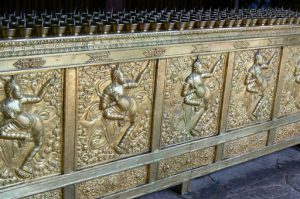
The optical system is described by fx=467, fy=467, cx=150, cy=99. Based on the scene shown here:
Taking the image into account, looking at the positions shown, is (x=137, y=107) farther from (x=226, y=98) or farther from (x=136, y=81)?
(x=226, y=98)

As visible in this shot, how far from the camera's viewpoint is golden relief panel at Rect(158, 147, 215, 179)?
8.55ft

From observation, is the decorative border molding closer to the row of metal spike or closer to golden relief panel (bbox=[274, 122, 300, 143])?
the row of metal spike

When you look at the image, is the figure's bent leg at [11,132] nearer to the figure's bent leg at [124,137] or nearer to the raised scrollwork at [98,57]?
the raised scrollwork at [98,57]

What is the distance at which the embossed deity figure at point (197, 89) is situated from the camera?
254 cm

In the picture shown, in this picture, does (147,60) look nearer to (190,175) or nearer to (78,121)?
(78,121)

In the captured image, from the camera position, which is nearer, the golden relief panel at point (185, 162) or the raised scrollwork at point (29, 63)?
the raised scrollwork at point (29, 63)

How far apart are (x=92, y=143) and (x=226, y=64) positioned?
0.95 m

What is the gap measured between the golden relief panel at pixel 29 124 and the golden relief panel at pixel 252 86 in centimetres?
117

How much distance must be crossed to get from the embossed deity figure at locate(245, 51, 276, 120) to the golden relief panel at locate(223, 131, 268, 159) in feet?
0.49

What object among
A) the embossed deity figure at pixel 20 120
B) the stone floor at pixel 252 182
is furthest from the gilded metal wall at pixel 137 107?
the stone floor at pixel 252 182

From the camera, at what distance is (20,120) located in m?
1.96

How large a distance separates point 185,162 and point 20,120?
1.09 m

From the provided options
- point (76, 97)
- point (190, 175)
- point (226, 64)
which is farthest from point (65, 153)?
point (226, 64)

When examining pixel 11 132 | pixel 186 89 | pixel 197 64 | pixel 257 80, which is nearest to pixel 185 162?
pixel 186 89
